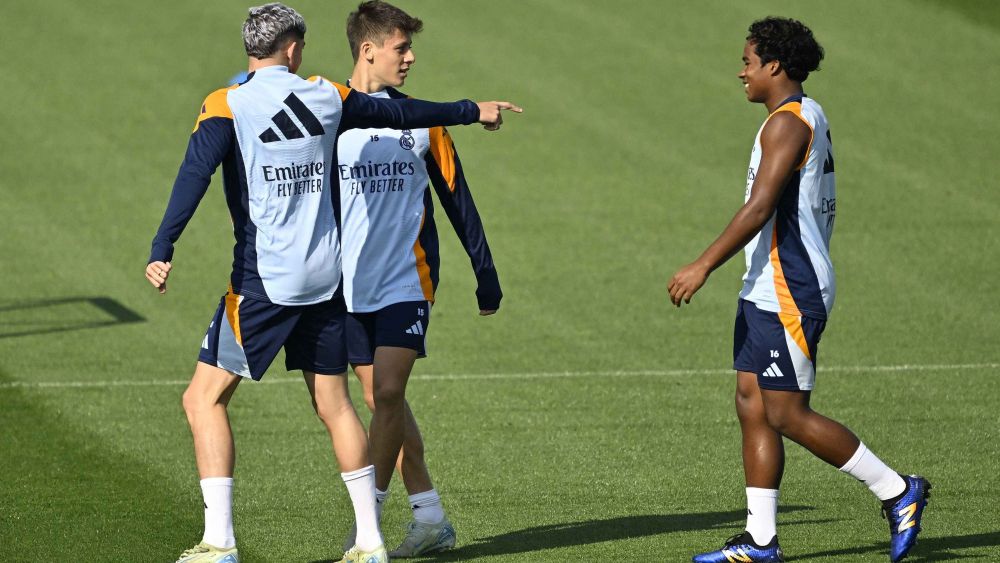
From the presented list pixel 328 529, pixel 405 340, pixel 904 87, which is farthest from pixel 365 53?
pixel 904 87

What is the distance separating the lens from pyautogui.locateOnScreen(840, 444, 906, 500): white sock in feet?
19.9

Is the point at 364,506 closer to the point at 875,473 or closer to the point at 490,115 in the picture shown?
the point at 490,115

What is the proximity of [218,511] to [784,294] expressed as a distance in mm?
2301

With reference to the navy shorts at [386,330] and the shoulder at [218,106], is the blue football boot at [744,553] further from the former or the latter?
the shoulder at [218,106]

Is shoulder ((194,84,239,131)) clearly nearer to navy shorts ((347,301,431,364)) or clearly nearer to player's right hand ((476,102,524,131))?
player's right hand ((476,102,524,131))

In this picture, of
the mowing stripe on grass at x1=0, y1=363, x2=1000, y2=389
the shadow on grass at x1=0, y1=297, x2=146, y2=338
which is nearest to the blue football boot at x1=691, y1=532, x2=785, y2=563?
the mowing stripe on grass at x1=0, y1=363, x2=1000, y2=389

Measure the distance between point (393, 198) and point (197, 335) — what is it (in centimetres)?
537

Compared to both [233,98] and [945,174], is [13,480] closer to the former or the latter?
Answer: [233,98]

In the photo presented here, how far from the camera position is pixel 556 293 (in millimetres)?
12602

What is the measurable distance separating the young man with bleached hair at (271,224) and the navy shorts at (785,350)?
133 cm

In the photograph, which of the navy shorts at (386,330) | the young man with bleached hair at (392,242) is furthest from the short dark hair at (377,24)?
the navy shorts at (386,330)

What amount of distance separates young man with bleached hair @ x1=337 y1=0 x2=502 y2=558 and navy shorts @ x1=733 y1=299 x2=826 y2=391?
4.31 feet

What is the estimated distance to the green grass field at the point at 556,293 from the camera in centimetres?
711

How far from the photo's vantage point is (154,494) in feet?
24.3
